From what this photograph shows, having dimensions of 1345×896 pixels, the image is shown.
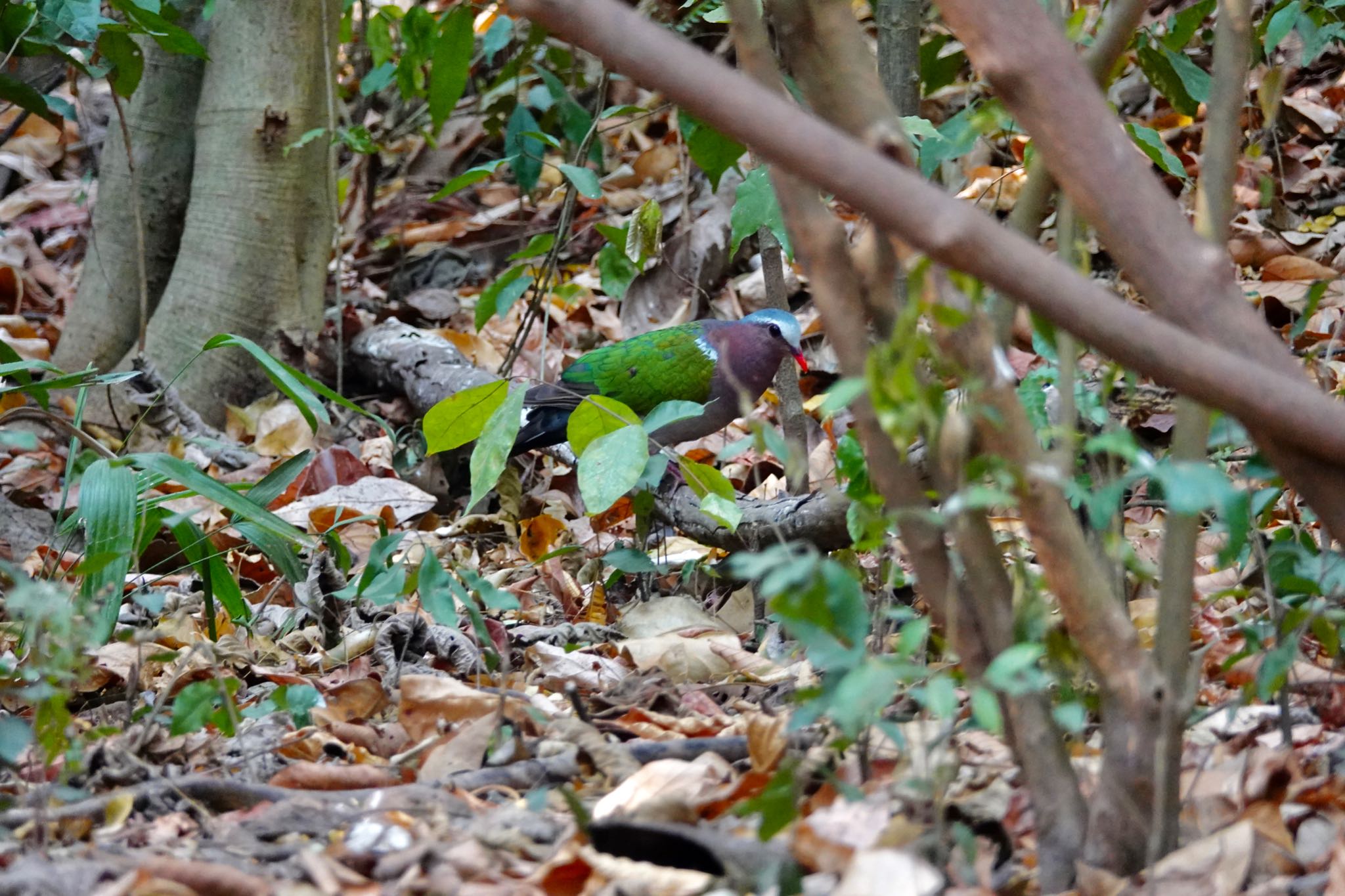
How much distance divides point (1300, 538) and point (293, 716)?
1.65 metres

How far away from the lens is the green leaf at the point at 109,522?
257 cm

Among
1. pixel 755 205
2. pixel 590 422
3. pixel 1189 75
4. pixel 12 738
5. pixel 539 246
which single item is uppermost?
pixel 1189 75

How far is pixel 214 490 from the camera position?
2719mm

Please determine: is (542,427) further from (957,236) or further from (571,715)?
(957,236)

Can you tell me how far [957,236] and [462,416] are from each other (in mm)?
1679

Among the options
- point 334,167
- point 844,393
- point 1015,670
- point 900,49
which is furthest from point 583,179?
point 1015,670

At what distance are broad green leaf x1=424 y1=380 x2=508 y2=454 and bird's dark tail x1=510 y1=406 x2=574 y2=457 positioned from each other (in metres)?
1.63

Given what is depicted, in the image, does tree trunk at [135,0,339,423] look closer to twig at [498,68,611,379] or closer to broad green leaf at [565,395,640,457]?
twig at [498,68,611,379]

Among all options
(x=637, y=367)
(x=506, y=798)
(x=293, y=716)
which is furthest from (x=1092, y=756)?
(x=637, y=367)

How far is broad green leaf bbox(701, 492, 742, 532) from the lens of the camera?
2629 millimetres

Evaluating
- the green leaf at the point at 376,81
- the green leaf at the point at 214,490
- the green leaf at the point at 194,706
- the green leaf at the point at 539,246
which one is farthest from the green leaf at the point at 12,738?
the green leaf at the point at 376,81

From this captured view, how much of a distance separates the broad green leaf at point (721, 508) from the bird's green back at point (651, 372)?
196 cm

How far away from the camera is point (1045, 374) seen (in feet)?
6.26

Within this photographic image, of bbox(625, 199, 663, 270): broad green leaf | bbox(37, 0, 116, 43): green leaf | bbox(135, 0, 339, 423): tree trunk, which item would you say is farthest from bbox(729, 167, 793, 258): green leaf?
bbox(135, 0, 339, 423): tree trunk
